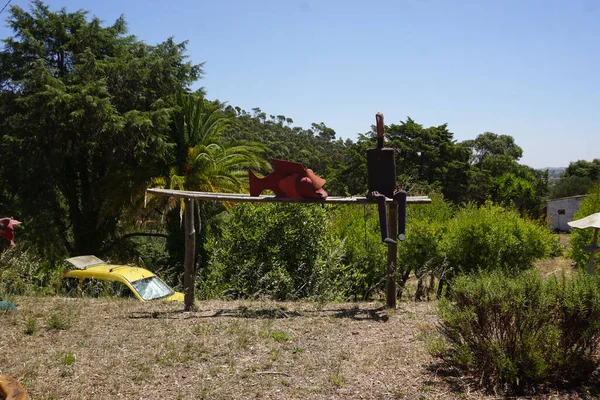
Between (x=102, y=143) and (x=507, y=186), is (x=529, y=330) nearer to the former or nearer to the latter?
(x=102, y=143)

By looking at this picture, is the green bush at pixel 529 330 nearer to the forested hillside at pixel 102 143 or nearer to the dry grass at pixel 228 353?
the dry grass at pixel 228 353

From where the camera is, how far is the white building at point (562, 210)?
1540 inches

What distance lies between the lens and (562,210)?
40.3m

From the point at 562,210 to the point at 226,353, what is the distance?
4014 cm

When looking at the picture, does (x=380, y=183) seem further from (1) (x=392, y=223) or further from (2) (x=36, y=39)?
(2) (x=36, y=39)

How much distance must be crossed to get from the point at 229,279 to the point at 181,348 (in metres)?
5.53

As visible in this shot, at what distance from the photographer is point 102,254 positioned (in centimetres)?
2011

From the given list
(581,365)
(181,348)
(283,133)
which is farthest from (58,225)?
(283,133)

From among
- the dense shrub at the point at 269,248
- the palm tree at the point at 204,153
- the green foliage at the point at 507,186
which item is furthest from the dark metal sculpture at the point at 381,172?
the green foliage at the point at 507,186

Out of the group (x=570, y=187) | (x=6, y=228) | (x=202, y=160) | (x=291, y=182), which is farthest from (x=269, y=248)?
(x=570, y=187)

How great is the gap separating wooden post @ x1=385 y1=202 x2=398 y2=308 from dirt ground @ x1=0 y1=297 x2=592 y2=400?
25 centimetres

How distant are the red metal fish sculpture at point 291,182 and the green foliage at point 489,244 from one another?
517 centimetres

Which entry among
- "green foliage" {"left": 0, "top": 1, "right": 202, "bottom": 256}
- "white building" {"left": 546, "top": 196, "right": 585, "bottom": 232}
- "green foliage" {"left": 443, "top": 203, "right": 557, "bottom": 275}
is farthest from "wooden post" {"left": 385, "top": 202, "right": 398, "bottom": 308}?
"white building" {"left": 546, "top": 196, "right": 585, "bottom": 232}

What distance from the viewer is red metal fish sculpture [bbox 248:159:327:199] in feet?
25.1
